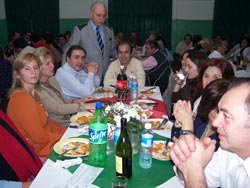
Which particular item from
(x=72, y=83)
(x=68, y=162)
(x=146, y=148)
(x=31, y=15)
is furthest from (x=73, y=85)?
(x=31, y=15)

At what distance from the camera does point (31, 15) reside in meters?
9.53

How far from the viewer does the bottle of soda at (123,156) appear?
140 cm

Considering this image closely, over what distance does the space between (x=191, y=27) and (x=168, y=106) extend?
6.80 metres

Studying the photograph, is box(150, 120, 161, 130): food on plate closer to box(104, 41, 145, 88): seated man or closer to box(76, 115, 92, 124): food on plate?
box(76, 115, 92, 124): food on plate

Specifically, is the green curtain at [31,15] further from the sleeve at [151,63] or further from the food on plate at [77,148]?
the food on plate at [77,148]

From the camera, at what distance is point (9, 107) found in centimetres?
200

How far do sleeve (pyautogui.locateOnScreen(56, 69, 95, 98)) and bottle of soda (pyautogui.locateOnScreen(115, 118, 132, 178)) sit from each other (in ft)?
5.54

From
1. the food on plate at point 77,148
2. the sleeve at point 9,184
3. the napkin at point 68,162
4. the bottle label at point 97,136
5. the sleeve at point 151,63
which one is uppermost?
the bottle label at point 97,136

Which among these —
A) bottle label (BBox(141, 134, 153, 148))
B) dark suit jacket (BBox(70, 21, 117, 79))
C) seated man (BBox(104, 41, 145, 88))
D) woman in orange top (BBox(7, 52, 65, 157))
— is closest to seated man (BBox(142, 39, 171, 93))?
seated man (BBox(104, 41, 145, 88))

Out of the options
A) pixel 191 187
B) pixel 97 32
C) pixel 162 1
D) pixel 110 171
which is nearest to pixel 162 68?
pixel 97 32

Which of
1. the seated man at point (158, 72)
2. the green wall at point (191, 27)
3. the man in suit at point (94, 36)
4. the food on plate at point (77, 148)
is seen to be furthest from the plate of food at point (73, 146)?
the green wall at point (191, 27)

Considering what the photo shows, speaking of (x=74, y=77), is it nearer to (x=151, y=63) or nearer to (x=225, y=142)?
(x=151, y=63)

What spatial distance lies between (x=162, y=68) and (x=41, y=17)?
674 centimetres

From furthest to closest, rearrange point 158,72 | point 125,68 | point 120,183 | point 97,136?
point 158,72, point 125,68, point 97,136, point 120,183
